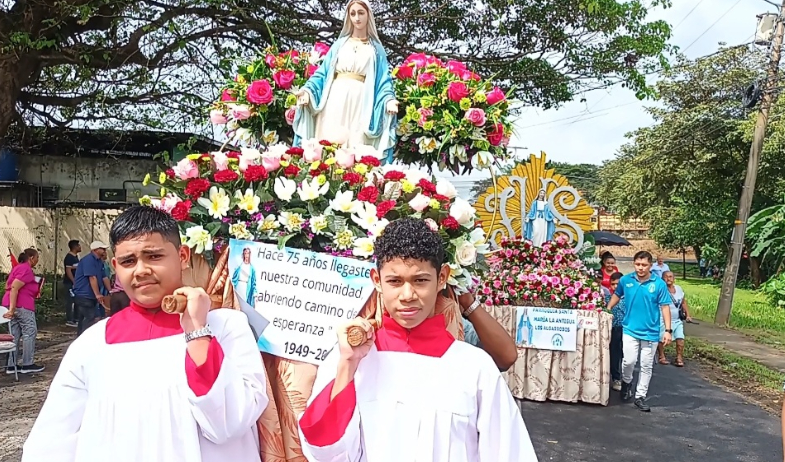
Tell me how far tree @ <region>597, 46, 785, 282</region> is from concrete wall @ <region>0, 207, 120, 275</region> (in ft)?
57.3

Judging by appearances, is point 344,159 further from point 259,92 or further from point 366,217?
point 259,92

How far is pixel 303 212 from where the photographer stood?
2.64 metres

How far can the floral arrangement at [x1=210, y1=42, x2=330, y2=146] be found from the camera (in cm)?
360

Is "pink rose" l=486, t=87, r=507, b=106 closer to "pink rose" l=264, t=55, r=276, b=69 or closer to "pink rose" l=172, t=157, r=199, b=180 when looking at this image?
"pink rose" l=264, t=55, r=276, b=69

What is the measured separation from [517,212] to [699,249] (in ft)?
78.3

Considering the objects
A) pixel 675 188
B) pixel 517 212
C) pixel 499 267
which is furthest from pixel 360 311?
pixel 675 188

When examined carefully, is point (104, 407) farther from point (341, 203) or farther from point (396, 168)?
point (396, 168)

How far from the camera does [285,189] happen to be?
8.69 feet

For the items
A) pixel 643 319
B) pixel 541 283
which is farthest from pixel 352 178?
pixel 643 319

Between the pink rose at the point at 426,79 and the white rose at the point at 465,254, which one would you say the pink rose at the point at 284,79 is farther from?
the white rose at the point at 465,254

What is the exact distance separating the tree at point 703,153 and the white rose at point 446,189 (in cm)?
1963

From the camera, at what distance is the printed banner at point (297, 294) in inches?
99.3

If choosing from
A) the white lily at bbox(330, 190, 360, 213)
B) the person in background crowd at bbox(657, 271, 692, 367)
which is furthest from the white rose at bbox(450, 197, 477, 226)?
the person in background crowd at bbox(657, 271, 692, 367)

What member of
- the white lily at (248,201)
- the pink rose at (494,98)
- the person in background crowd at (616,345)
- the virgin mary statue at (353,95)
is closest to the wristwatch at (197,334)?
the white lily at (248,201)
